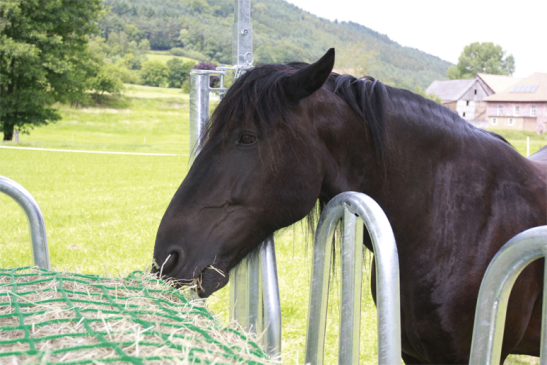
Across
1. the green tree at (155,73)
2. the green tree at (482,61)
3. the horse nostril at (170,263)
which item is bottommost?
the horse nostril at (170,263)

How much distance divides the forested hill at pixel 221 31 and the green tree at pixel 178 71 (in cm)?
578

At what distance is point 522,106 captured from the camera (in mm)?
55344

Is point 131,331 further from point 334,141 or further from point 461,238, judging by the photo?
point 461,238

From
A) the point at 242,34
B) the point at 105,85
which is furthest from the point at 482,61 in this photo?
the point at 242,34

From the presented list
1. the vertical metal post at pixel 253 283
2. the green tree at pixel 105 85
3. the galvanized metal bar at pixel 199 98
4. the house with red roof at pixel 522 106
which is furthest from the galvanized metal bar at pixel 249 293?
the house with red roof at pixel 522 106

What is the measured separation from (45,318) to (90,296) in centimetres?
23

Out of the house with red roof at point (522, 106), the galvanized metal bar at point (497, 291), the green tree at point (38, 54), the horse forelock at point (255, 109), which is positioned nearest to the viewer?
the galvanized metal bar at point (497, 291)

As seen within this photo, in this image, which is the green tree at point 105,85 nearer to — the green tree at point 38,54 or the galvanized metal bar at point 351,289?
the green tree at point 38,54

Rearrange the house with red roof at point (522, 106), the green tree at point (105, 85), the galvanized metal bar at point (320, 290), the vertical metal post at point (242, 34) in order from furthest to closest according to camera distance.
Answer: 1. the house with red roof at point (522, 106)
2. the green tree at point (105, 85)
3. the vertical metal post at point (242, 34)
4. the galvanized metal bar at point (320, 290)

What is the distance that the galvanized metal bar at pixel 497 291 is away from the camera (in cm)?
108

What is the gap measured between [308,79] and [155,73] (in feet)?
240

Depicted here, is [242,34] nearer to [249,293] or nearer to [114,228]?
[249,293]

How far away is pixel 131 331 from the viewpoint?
0.98 metres

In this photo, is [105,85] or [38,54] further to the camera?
[105,85]
